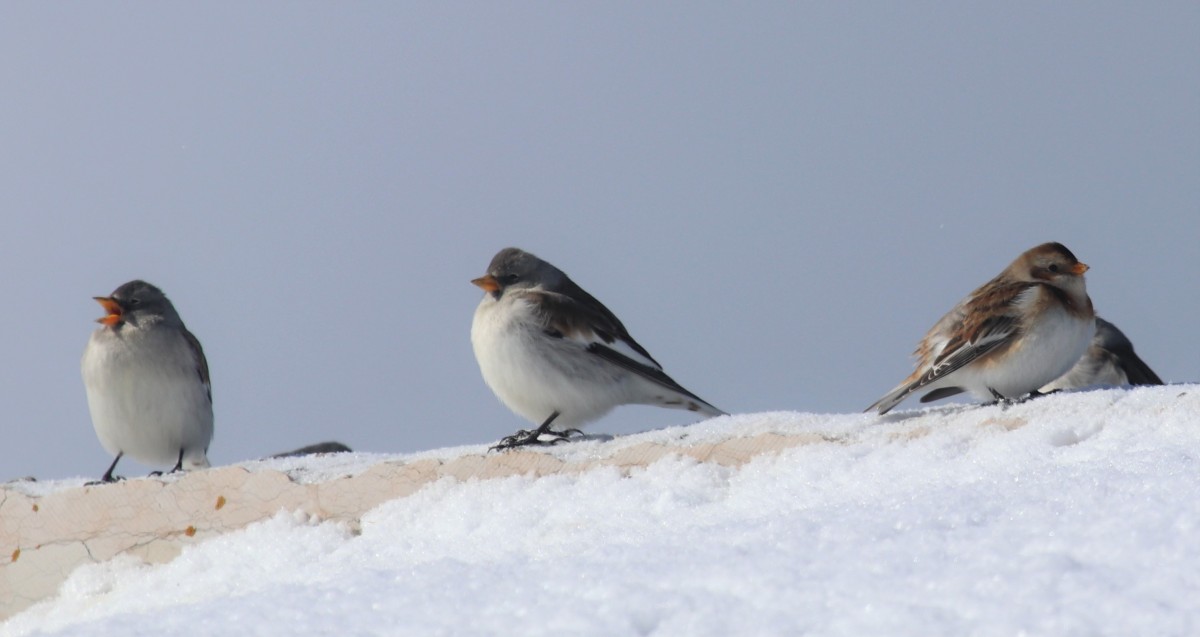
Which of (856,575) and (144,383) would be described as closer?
(856,575)

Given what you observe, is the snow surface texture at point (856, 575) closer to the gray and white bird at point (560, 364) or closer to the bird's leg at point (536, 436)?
the bird's leg at point (536, 436)

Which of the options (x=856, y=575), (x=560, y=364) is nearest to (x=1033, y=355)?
(x=560, y=364)

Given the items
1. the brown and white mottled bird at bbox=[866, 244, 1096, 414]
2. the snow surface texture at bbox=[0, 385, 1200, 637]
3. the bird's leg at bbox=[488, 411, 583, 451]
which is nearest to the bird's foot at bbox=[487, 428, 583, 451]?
the bird's leg at bbox=[488, 411, 583, 451]

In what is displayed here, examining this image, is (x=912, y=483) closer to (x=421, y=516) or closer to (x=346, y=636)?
(x=421, y=516)

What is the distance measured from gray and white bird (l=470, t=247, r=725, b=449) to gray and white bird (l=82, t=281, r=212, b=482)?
5.94 feet

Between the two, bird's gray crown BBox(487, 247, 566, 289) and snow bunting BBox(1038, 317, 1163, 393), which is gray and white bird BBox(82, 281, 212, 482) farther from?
snow bunting BBox(1038, 317, 1163, 393)

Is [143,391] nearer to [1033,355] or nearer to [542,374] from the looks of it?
[542,374]

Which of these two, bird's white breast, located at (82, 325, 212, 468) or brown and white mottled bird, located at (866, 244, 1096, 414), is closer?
brown and white mottled bird, located at (866, 244, 1096, 414)

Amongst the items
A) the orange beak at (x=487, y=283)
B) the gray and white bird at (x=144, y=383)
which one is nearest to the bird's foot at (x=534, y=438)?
the orange beak at (x=487, y=283)

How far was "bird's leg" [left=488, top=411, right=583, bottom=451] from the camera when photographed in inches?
213

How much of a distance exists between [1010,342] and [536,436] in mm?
2137

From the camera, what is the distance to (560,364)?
6094 millimetres

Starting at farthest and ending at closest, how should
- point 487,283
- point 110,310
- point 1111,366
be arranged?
point 1111,366 < point 110,310 < point 487,283

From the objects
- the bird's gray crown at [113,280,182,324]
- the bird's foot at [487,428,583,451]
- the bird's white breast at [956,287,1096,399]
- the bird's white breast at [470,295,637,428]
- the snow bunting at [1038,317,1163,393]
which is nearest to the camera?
the bird's foot at [487,428,583,451]
